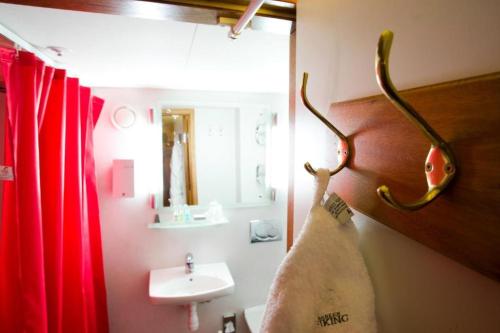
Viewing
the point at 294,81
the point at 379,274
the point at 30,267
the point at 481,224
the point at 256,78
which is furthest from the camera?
the point at 256,78

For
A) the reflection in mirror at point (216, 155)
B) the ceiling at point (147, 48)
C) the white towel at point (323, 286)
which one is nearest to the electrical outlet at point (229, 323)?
the reflection in mirror at point (216, 155)

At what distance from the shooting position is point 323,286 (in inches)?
13.2

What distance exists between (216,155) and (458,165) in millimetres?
1783

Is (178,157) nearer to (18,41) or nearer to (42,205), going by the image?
(42,205)

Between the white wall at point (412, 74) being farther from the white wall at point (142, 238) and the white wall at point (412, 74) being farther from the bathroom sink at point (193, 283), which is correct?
the white wall at point (142, 238)

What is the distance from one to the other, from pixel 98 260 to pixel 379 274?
5.52 ft

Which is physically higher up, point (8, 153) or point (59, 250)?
point (8, 153)

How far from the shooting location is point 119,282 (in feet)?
5.76

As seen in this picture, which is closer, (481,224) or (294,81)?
(481,224)

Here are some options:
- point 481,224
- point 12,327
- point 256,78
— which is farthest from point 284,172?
point 481,224

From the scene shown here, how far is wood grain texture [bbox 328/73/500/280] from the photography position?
20cm

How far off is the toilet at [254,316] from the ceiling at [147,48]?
168 cm

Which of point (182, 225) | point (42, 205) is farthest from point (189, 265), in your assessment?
A: point (42, 205)

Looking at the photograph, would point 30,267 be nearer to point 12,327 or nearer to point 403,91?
point 12,327
